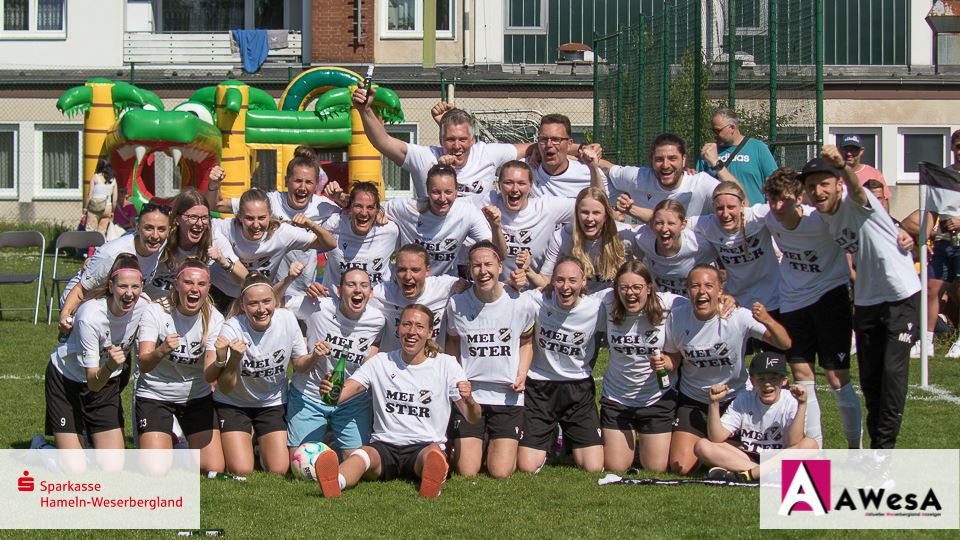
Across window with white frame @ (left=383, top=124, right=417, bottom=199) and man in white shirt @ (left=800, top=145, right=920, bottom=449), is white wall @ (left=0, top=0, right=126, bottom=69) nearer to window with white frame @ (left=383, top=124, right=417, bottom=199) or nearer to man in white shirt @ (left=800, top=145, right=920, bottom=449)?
window with white frame @ (left=383, top=124, right=417, bottom=199)

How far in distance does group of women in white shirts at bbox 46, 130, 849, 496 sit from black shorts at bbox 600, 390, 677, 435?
0.01 meters

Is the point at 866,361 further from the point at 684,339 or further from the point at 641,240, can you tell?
the point at 641,240

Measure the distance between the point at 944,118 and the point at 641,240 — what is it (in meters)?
19.7

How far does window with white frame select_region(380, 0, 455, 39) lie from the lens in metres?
27.9

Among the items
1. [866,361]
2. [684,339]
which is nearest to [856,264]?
[866,361]

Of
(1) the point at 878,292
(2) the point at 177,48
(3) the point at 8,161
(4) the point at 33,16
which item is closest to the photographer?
(1) the point at 878,292

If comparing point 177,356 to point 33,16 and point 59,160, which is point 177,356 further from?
point 33,16

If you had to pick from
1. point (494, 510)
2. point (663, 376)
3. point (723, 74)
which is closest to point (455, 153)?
point (663, 376)

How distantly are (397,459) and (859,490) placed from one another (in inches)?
106

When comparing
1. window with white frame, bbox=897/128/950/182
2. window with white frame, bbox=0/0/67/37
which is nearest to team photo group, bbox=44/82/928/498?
window with white frame, bbox=897/128/950/182

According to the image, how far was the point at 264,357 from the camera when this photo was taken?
7.58 m

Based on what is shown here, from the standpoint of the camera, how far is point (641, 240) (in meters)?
8.30

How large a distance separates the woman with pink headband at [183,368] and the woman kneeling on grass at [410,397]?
37.5 inches

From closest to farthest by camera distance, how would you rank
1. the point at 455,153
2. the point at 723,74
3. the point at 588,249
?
the point at 588,249 → the point at 455,153 → the point at 723,74
